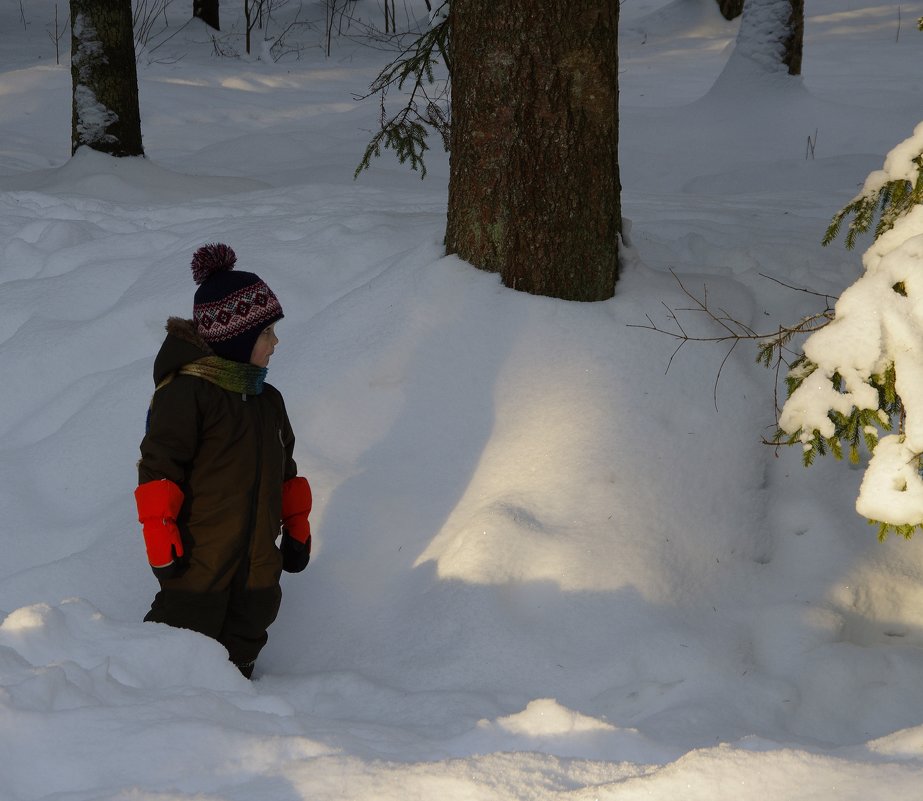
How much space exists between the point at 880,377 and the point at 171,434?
208 cm

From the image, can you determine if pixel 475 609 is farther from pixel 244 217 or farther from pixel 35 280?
pixel 244 217

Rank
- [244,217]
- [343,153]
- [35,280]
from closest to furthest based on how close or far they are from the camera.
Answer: [35,280] < [244,217] < [343,153]

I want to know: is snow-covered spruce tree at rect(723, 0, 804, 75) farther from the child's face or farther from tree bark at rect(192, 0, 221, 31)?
tree bark at rect(192, 0, 221, 31)

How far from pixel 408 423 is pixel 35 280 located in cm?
313

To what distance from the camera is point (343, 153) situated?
11.3m

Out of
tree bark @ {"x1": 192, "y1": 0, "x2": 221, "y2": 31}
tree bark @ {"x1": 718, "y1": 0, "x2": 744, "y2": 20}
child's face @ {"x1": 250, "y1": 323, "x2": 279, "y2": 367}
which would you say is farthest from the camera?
tree bark @ {"x1": 192, "y1": 0, "x2": 221, "y2": 31}

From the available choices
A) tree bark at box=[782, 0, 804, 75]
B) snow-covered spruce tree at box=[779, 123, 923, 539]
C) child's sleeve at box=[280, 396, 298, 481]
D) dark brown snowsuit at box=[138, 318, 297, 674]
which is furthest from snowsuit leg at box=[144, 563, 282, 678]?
tree bark at box=[782, 0, 804, 75]

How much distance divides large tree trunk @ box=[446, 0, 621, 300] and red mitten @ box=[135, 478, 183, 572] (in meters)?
1.92

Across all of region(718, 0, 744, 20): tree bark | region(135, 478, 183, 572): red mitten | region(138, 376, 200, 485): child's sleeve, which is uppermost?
region(718, 0, 744, 20): tree bark

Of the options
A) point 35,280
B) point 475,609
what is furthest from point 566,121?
point 35,280

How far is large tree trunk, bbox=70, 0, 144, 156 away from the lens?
8758 mm

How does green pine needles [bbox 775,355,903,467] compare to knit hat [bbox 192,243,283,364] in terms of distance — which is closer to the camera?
green pine needles [bbox 775,355,903,467]

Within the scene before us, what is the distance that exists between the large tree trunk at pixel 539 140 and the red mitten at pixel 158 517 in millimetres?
1922

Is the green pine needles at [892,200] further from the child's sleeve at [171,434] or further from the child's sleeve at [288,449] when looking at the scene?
the child's sleeve at [171,434]
